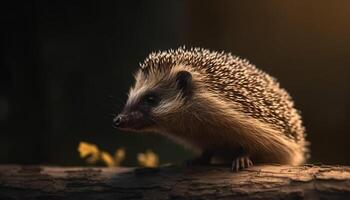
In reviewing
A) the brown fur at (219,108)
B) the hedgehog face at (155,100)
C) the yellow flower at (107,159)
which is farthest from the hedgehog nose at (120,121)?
the yellow flower at (107,159)

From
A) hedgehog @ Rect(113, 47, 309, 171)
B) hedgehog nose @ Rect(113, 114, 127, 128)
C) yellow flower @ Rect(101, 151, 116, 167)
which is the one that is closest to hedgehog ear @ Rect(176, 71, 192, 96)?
hedgehog @ Rect(113, 47, 309, 171)

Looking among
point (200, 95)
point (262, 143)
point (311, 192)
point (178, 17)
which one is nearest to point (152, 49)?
point (178, 17)

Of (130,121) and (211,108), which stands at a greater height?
(211,108)

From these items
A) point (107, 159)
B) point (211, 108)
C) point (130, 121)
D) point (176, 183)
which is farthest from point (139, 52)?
point (176, 183)

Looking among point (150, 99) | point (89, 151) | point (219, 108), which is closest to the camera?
point (219, 108)

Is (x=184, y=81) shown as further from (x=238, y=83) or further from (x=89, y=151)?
(x=89, y=151)

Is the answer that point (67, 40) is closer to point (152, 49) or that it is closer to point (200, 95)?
point (152, 49)

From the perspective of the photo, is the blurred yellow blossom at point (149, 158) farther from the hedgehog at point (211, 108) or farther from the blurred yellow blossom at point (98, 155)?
the hedgehog at point (211, 108)
